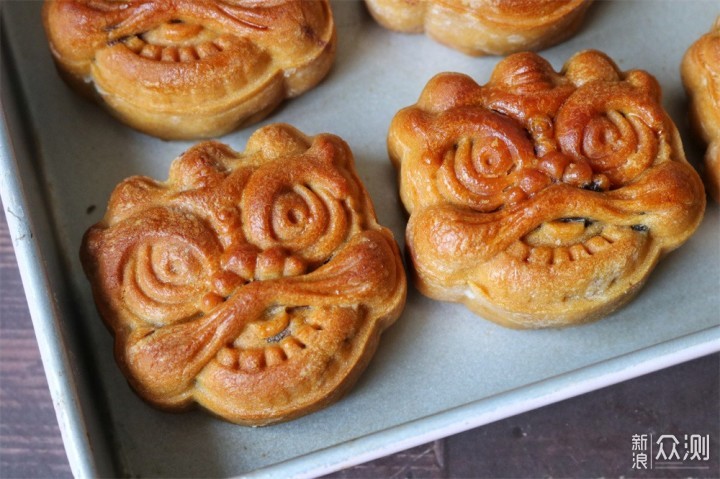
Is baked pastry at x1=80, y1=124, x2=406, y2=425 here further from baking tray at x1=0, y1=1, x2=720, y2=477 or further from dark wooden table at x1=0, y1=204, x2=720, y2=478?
dark wooden table at x1=0, y1=204, x2=720, y2=478

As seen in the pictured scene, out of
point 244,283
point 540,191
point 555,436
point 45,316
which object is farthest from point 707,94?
point 45,316

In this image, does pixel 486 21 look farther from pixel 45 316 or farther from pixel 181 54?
pixel 45 316

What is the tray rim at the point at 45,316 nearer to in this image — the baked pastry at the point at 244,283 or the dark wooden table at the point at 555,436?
the baked pastry at the point at 244,283

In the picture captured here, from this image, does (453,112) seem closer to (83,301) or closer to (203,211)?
(203,211)

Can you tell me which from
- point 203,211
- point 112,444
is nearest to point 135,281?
point 203,211

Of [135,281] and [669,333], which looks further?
[669,333]

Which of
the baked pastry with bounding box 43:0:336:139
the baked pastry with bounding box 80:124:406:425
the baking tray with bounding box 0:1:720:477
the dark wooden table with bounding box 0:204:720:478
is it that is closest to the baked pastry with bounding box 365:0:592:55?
the baking tray with bounding box 0:1:720:477

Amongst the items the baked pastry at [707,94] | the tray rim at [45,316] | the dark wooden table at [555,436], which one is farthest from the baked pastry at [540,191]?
the tray rim at [45,316]
